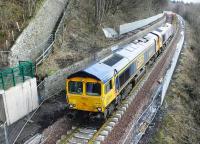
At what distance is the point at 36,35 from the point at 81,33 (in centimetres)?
743

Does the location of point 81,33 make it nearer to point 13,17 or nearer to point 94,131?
point 13,17

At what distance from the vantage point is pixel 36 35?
21922 mm

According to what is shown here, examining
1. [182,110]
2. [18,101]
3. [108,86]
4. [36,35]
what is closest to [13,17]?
[36,35]

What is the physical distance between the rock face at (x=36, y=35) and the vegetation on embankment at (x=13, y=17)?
411 millimetres

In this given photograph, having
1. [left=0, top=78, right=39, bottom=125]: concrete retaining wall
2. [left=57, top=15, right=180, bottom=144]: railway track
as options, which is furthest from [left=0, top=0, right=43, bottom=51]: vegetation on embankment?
[left=57, top=15, right=180, bottom=144]: railway track

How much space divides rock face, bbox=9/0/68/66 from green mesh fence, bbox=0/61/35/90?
1217mm

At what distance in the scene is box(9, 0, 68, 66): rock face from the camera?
19.2 m

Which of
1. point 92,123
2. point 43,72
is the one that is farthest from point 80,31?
point 92,123

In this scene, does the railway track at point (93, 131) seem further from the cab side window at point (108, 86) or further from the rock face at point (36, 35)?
the rock face at point (36, 35)

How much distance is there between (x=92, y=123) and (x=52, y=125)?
227 centimetres

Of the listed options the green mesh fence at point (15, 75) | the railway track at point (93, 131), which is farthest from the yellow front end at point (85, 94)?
the green mesh fence at point (15, 75)

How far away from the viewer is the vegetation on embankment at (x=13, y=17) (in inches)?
774

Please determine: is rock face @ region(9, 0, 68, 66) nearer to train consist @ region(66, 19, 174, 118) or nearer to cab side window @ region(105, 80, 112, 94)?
train consist @ region(66, 19, 174, 118)

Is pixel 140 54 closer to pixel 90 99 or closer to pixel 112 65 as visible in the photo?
pixel 112 65
